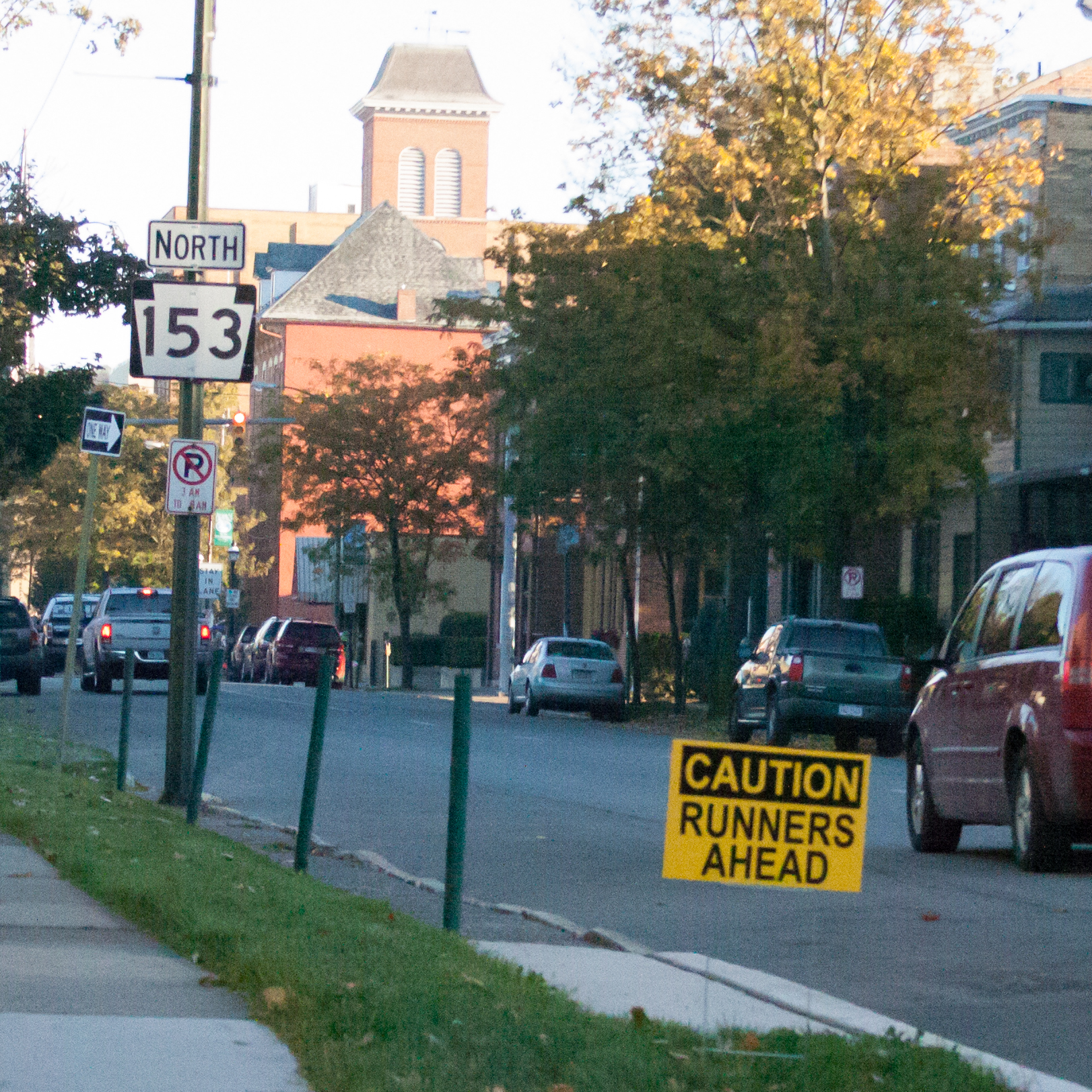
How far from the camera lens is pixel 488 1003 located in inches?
247

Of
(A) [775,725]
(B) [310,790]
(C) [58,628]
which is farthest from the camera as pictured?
(C) [58,628]

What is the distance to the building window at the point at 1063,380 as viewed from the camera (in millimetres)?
35625

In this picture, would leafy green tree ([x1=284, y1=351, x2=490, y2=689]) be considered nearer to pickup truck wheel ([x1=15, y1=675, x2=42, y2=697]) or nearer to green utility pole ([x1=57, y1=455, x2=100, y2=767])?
pickup truck wheel ([x1=15, y1=675, x2=42, y2=697])

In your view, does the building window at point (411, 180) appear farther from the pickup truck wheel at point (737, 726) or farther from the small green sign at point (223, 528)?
the pickup truck wheel at point (737, 726)

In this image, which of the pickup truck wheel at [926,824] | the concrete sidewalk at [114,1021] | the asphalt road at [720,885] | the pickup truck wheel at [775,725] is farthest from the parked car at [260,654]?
the concrete sidewalk at [114,1021]

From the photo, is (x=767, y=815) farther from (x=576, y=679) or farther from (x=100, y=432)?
(x=576, y=679)

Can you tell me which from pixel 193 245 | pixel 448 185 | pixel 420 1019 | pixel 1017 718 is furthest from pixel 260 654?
pixel 448 185

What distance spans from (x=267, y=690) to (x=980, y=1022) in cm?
3395

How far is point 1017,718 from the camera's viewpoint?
11727 mm

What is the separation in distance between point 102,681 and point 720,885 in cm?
2474

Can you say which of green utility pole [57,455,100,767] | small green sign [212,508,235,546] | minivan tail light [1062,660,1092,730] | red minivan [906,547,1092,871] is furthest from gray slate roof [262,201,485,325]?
minivan tail light [1062,660,1092,730]

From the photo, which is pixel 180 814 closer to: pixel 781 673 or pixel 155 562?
pixel 781 673

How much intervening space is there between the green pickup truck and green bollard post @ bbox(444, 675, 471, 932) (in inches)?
651

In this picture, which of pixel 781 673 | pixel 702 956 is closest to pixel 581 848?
pixel 702 956
